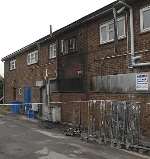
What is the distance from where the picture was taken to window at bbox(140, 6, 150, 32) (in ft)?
44.8

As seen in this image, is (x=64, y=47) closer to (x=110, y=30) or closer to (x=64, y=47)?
(x=64, y=47)

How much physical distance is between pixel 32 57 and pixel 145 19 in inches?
535

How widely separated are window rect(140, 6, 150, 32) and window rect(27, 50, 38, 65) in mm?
12348

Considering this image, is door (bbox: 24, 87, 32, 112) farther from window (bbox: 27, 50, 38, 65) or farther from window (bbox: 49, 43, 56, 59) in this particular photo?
window (bbox: 49, 43, 56, 59)

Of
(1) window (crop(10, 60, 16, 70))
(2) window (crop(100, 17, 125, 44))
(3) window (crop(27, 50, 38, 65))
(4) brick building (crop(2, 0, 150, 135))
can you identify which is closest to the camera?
(4) brick building (crop(2, 0, 150, 135))

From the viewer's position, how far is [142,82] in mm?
13633

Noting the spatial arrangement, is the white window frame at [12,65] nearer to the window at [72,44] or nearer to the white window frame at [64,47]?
the white window frame at [64,47]

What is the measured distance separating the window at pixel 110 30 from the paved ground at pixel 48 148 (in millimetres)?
4508

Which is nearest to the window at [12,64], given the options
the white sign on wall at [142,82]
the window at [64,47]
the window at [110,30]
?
the window at [64,47]

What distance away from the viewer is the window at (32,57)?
25281mm

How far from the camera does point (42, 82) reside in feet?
77.2

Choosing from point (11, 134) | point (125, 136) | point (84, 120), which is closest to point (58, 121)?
point (84, 120)

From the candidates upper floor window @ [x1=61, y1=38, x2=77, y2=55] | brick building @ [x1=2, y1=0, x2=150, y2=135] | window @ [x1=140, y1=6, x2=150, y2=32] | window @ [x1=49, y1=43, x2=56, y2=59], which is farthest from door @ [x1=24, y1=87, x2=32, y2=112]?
window @ [x1=140, y1=6, x2=150, y2=32]

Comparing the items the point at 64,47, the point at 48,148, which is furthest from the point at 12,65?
the point at 48,148
